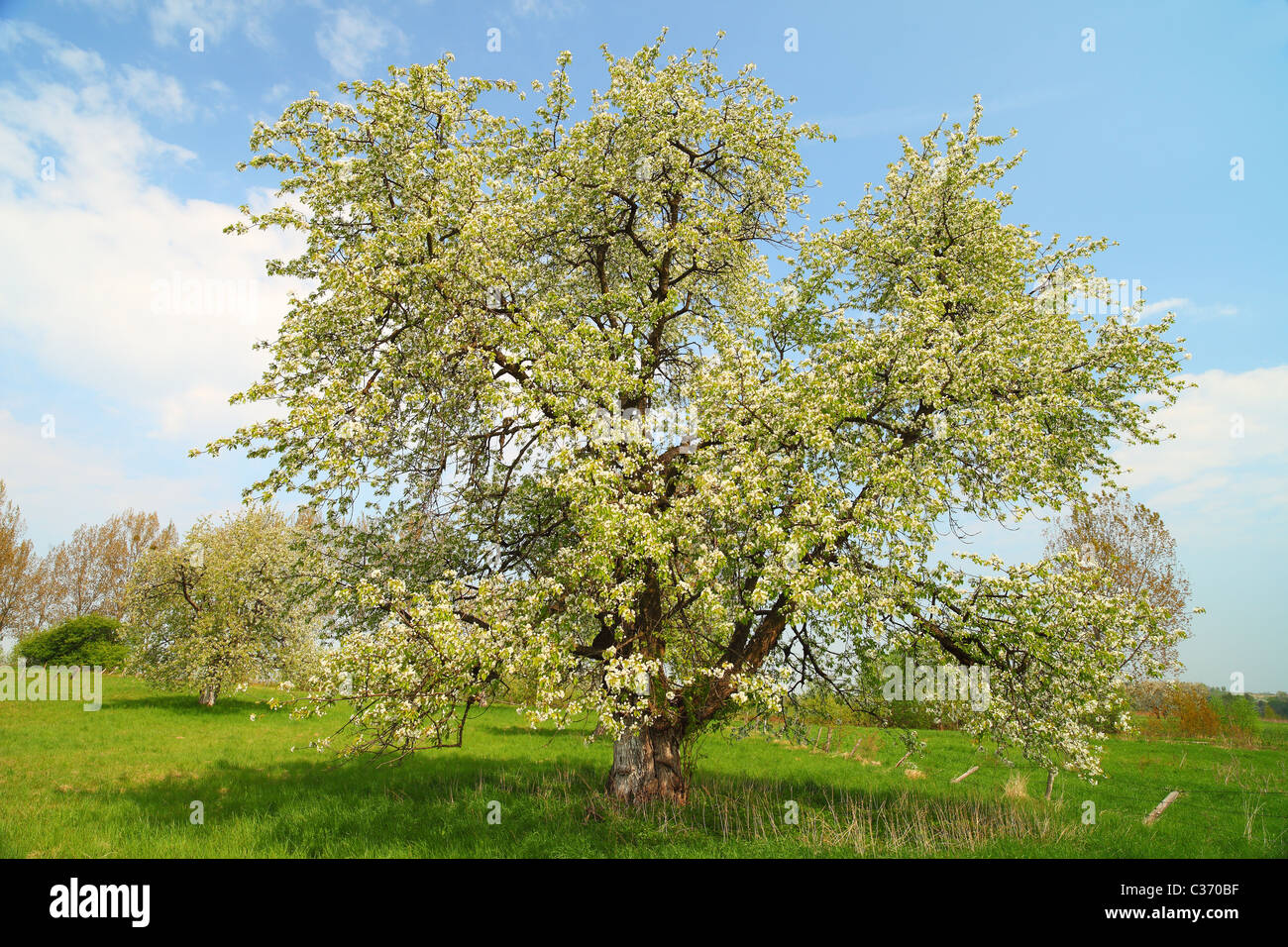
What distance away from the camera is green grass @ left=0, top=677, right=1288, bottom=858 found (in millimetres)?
13977

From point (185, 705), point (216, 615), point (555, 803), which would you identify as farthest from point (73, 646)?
point (555, 803)

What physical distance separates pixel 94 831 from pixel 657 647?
1372 cm

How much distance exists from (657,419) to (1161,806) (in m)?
22.6

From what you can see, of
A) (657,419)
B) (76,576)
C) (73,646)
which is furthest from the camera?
(76,576)

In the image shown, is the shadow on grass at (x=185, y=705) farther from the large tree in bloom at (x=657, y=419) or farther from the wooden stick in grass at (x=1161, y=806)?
the wooden stick in grass at (x=1161, y=806)

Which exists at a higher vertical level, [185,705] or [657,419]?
[657,419]

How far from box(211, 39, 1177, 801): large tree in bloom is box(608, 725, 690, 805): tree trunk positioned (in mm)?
61

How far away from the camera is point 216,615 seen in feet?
126

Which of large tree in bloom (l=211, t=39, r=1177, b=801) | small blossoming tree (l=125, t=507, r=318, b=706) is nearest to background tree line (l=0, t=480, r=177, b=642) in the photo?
small blossoming tree (l=125, t=507, r=318, b=706)

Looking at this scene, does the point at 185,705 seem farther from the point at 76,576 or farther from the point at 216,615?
the point at 76,576

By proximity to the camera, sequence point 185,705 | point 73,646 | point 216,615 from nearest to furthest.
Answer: point 216,615, point 185,705, point 73,646

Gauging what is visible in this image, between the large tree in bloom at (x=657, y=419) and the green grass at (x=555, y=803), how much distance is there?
96.3 inches

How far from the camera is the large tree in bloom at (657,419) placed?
42.2ft

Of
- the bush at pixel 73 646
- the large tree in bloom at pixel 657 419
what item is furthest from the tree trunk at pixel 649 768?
the bush at pixel 73 646
